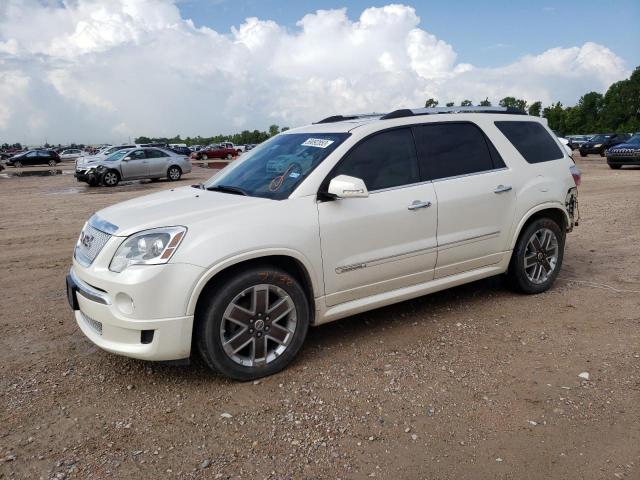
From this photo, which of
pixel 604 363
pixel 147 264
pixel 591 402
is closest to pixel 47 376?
pixel 147 264

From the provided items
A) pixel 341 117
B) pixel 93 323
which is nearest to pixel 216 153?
pixel 341 117

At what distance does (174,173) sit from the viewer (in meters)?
23.7

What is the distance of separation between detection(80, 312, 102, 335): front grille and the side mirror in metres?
1.81

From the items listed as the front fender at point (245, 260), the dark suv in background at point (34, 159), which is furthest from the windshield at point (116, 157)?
the dark suv in background at point (34, 159)

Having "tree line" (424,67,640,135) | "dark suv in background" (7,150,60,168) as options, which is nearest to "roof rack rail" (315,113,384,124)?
"dark suv in background" (7,150,60,168)

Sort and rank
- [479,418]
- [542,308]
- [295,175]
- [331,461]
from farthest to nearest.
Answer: [542,308]
[295,175]
[479,418]
[331,461]

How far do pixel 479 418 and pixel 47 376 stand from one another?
2948mm

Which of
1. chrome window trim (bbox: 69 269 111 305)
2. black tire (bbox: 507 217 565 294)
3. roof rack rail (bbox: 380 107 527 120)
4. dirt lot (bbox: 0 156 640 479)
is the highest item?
roof rack rail (bbox: 380 107 527 120)

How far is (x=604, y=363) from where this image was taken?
389 cm

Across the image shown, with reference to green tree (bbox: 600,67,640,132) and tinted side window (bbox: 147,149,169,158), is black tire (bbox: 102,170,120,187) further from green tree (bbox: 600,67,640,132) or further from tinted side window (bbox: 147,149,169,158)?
green tree (bbox: 600,67,640,132)

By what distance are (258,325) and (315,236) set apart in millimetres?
732

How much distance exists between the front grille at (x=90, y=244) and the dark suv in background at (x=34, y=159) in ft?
157

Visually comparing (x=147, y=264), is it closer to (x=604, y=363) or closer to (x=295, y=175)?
(x=295, y=175)

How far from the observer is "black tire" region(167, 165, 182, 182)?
23.4 metres
